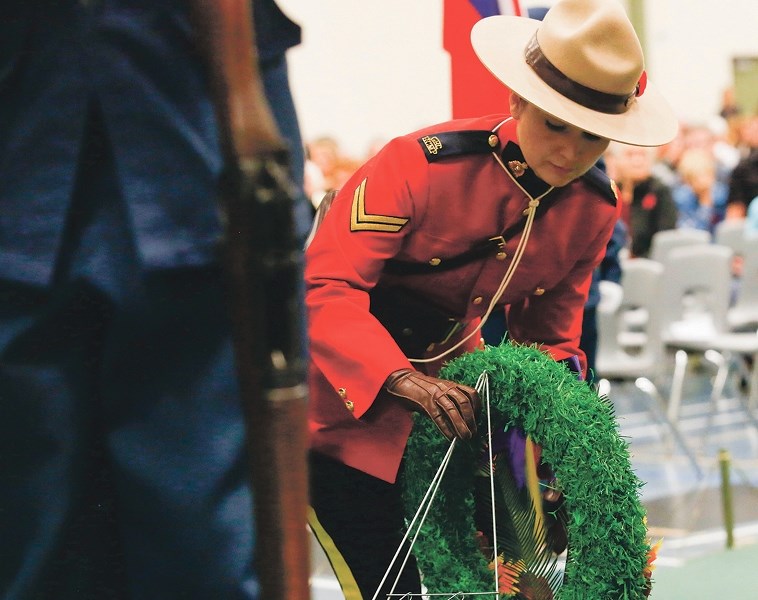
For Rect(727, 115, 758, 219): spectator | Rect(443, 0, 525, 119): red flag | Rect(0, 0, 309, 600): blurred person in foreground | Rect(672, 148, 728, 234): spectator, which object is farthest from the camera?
Rect(672, 148, 728, 234): spectator

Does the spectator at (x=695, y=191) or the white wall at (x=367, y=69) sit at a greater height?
the white wall at (x=367, y=69)

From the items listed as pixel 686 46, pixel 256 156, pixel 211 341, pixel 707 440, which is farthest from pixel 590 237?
pixel 686 46

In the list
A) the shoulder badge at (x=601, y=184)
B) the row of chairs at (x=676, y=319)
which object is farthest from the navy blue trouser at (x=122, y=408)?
the row of chairs at (x=676, y=319)

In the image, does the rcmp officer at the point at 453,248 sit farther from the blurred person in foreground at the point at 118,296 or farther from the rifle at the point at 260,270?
the rifle at the point at 260,270

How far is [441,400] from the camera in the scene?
6.10 feet

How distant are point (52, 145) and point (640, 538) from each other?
112 centimetres

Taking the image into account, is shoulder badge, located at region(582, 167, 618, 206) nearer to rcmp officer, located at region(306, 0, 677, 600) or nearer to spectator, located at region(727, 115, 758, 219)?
rcmp officer, located at region(306, 0, 677, 600)

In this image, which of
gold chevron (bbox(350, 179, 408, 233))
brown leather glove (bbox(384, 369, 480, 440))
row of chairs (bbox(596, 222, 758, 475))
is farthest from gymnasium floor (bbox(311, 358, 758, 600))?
gold chevron (bbox(350, 179, 408, 233))

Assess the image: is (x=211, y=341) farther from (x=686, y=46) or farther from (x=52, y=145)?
(x=686, y=46)

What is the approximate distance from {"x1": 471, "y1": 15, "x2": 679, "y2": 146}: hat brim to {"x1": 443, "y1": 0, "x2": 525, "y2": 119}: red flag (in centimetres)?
54

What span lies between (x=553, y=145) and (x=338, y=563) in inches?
33.0

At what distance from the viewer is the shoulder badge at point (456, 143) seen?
6.81 ft

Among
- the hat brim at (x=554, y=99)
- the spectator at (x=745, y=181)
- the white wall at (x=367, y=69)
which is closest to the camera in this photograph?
the hat brim at (x=554, y=99)

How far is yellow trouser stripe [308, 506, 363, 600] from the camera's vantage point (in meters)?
2.17
